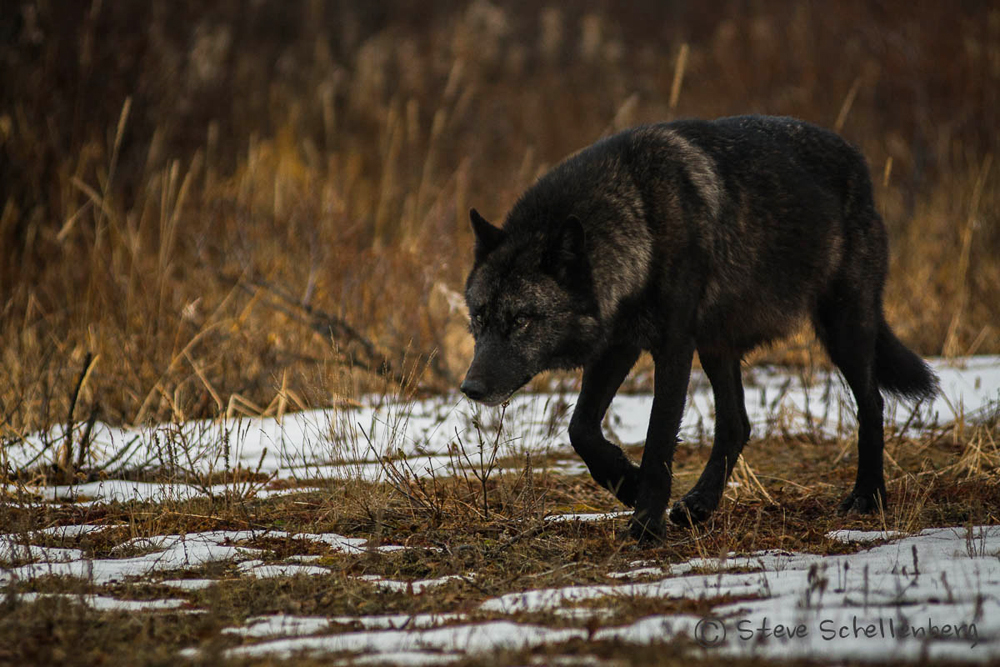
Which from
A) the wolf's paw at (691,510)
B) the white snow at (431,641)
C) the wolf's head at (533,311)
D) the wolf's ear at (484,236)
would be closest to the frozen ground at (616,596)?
the white snow at (431,641)

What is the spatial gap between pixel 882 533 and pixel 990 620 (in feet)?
4.27

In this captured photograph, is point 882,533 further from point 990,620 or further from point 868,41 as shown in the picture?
point 868,41

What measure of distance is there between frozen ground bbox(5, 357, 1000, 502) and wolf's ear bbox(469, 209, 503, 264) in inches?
33.5

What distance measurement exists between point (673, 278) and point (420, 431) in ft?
A: 8.42

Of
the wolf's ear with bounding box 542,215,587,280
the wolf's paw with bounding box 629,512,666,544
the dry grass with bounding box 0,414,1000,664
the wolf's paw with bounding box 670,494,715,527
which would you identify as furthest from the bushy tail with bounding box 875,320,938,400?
the wolf's ear with bounding box 542,215,587,280

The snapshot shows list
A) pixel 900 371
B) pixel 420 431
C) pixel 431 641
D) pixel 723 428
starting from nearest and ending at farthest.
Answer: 1. pixel 431 641
2. pixel 723 428
3. pixel 900 371
4. pixel 420 431

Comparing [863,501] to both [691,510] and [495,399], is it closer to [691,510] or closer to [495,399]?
[691,510]

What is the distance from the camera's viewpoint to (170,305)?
6484 mm

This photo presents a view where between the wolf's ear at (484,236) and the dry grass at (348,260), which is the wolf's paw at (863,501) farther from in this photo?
the wolf's ear at (484,236)

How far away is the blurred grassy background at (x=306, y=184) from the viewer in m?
6.16

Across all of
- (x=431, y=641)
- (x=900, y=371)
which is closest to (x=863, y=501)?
(x=900, y=371)

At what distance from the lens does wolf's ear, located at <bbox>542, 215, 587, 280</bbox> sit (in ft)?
12.3

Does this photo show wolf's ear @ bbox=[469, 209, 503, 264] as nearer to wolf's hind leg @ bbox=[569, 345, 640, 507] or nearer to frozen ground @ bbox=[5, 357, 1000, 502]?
wolf's hind leg @ bbox=[569, 345, 640, 507]

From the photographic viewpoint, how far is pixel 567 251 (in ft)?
12.5
